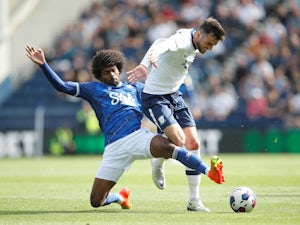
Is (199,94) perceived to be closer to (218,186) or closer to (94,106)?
(218,186)

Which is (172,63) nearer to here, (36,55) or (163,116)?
(163,116)

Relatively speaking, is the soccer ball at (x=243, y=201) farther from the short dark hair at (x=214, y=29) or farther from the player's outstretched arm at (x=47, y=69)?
the player's outstretched arm at (x=47, y=69)

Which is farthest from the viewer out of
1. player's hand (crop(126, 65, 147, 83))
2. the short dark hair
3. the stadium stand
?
the stadium stand

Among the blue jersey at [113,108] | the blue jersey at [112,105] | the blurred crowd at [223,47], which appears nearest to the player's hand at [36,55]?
the blue jersey at [112,105]

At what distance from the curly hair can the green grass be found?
1690mm

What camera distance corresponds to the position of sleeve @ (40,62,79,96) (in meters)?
9.89

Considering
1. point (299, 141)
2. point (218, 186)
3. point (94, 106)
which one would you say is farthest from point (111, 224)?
point (299, 141)

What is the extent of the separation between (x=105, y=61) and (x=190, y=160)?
70.9 inches

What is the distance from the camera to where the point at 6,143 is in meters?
26.2

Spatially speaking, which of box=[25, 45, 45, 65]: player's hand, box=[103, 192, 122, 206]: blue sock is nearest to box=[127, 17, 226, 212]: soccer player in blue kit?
box=[103, 192, 122, 206]: blue sock

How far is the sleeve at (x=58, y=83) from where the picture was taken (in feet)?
32.4

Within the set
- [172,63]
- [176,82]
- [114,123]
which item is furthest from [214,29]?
[114,123]

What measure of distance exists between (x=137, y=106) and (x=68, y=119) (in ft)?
53.8

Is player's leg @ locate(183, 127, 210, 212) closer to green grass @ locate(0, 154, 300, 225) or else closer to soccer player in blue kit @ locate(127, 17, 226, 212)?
soccer player in blue kit @ locate(127, 17, 226, 212)
